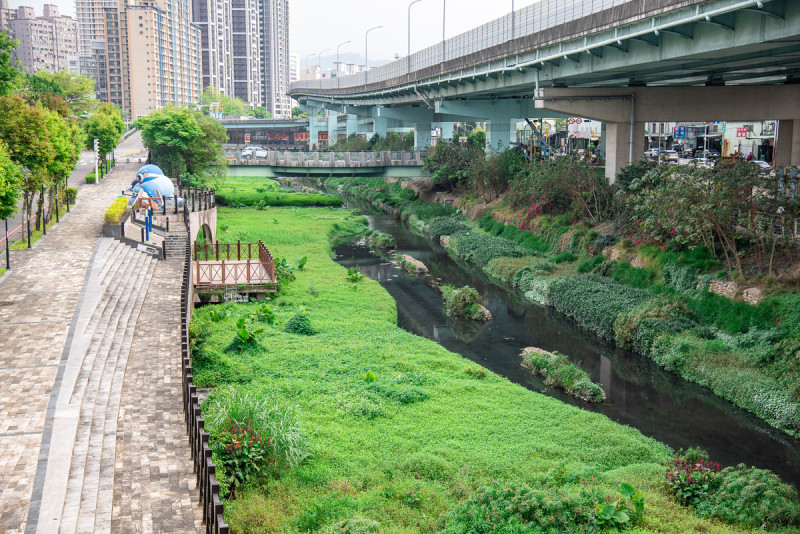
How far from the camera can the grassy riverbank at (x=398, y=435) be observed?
1353cm

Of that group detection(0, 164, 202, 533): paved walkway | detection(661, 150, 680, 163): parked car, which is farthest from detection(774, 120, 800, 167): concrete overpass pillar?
detection(0, 164, 202, 533): paved walkway

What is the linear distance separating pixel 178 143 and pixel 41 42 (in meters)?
166

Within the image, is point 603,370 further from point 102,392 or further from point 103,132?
point 103,132

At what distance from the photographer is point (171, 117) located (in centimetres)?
4844

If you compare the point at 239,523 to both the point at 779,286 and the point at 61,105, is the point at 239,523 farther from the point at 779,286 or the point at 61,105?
the point at 61,105

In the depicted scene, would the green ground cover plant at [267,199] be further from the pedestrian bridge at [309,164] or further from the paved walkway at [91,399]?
the paved walkway at [91,399]

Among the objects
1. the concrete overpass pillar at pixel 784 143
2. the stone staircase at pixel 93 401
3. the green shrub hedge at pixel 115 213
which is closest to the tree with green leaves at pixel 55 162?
the green shrub hedge at pixel 115 213

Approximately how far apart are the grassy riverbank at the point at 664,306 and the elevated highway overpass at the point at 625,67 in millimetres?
6104

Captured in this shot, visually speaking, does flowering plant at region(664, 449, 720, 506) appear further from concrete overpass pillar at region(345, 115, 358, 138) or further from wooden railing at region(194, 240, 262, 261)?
concrete overpass pillar at region(345, 115, 358, 138)

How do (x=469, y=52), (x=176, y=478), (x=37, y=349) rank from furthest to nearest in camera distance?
(x=469, y=52)
(x=37, y=349)
(x=176, y=478)

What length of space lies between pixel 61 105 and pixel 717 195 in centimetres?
3631

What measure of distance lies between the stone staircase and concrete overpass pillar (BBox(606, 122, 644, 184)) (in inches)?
900

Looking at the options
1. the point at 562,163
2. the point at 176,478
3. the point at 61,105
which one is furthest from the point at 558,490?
the point at 61,105

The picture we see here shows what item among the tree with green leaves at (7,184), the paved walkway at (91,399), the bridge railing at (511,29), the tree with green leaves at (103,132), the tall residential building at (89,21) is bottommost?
the paved walkway at (91,399)
